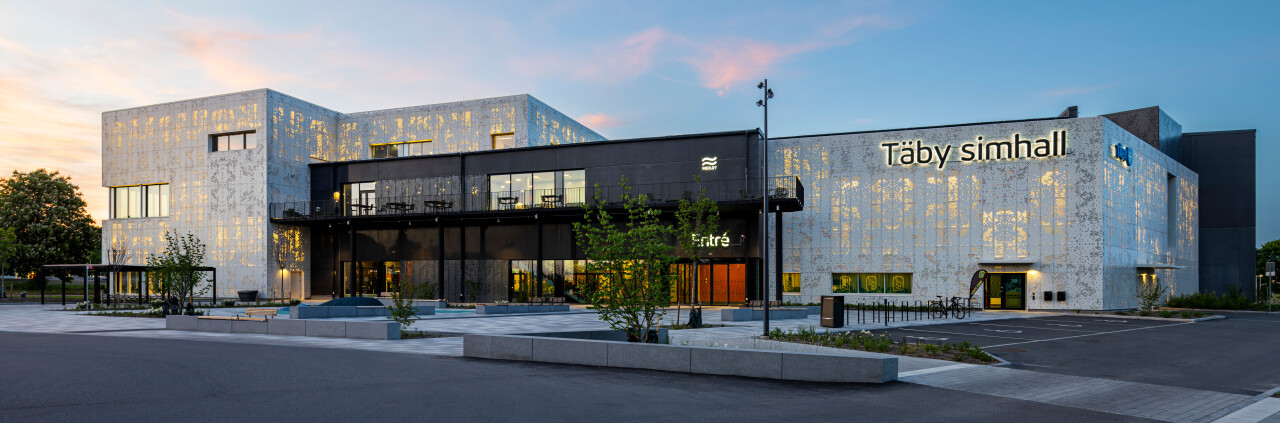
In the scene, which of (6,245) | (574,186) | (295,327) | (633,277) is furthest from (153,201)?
(633,277)

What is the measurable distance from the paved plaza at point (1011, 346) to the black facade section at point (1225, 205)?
95.1 ft

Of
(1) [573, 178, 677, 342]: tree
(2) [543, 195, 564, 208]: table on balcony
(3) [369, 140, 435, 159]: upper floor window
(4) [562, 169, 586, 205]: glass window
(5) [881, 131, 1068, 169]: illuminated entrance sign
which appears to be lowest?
(1) [573, 178, 677, 342]: tree

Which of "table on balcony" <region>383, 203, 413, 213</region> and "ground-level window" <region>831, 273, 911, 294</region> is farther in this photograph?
"table on balcony" <region>383, 203, 413, 213</region>

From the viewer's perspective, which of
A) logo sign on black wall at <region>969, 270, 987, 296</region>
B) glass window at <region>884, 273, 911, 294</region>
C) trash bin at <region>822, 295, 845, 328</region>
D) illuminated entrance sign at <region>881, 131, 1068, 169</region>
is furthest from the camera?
glass window at <region>884, 273, 911, 294</region>

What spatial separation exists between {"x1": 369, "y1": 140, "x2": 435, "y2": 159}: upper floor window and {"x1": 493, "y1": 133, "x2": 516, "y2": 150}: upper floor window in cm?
461

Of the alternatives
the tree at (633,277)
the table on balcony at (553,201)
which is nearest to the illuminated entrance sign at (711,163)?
the table on balcony at (553,201)

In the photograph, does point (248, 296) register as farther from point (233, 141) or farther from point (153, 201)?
point (153, 201)

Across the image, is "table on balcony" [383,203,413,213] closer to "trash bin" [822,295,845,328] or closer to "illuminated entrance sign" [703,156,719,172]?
"illuminated entrance sign" [703,156,719,172]

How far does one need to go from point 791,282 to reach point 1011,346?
77.3 ft

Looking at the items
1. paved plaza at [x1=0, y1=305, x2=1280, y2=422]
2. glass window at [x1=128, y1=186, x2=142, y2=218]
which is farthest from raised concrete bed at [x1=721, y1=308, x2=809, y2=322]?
glass window at [x1=128, y1=186, x2=142, y2=218]

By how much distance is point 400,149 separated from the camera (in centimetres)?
5131

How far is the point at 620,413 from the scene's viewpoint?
332 inches

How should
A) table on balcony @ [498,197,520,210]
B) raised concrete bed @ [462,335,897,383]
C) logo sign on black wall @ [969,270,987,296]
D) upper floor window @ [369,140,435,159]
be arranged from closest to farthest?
1. raised concrete bed @ [462,335,897,383]
2. logo sign on black wall @ [969,270,987,296]
3. table on balcony @ [498,197,520,210]
4. upper floor window @ [369,140,435,159]

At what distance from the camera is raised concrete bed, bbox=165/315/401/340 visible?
60.6ft
